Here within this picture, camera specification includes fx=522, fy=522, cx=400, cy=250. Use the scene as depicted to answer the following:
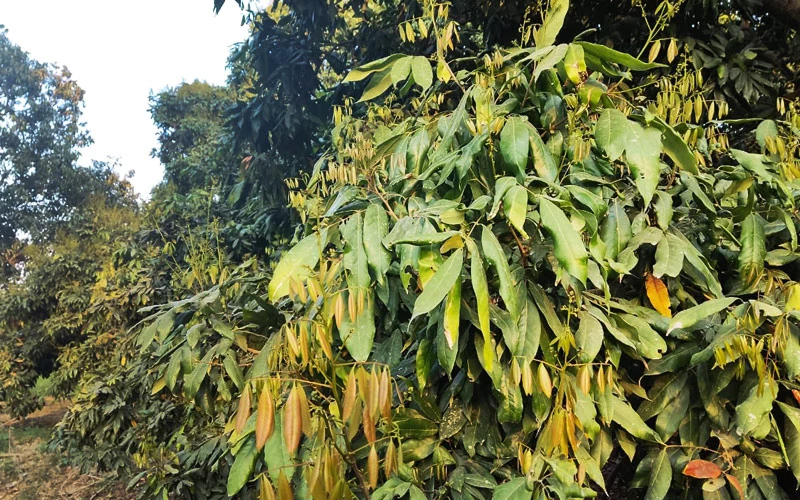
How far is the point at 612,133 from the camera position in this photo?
74 centimetres

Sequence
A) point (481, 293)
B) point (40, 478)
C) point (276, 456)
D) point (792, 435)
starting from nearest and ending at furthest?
point (481, 293) < point (276, 456) < point (792, 435) < point (40, 478)

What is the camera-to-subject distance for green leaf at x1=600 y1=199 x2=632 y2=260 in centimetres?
80

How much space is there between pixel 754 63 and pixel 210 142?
6.04m

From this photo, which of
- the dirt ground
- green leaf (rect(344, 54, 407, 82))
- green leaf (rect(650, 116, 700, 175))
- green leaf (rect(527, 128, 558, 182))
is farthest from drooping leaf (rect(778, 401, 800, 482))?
the dirt ground

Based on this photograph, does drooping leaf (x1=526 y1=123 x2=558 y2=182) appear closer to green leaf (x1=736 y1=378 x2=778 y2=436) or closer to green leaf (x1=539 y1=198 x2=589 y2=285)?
green leaf (x1=539 y1=198 x2=589 y2=285)

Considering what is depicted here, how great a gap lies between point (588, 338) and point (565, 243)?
226 mm

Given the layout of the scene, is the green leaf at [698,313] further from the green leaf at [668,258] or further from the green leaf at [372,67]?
the green leaf at [372,67]

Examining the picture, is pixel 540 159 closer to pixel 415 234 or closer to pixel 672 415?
pixel 415 234

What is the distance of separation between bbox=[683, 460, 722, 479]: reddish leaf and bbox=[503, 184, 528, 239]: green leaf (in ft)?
1.56

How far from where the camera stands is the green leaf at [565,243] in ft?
1.95

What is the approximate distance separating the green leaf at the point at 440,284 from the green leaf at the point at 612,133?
0.95 ft

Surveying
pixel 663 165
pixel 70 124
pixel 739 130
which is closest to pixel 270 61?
pixel 739 130

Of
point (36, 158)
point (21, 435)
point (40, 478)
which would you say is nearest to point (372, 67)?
point (40, 478)

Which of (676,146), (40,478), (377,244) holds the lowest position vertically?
(40,478)
